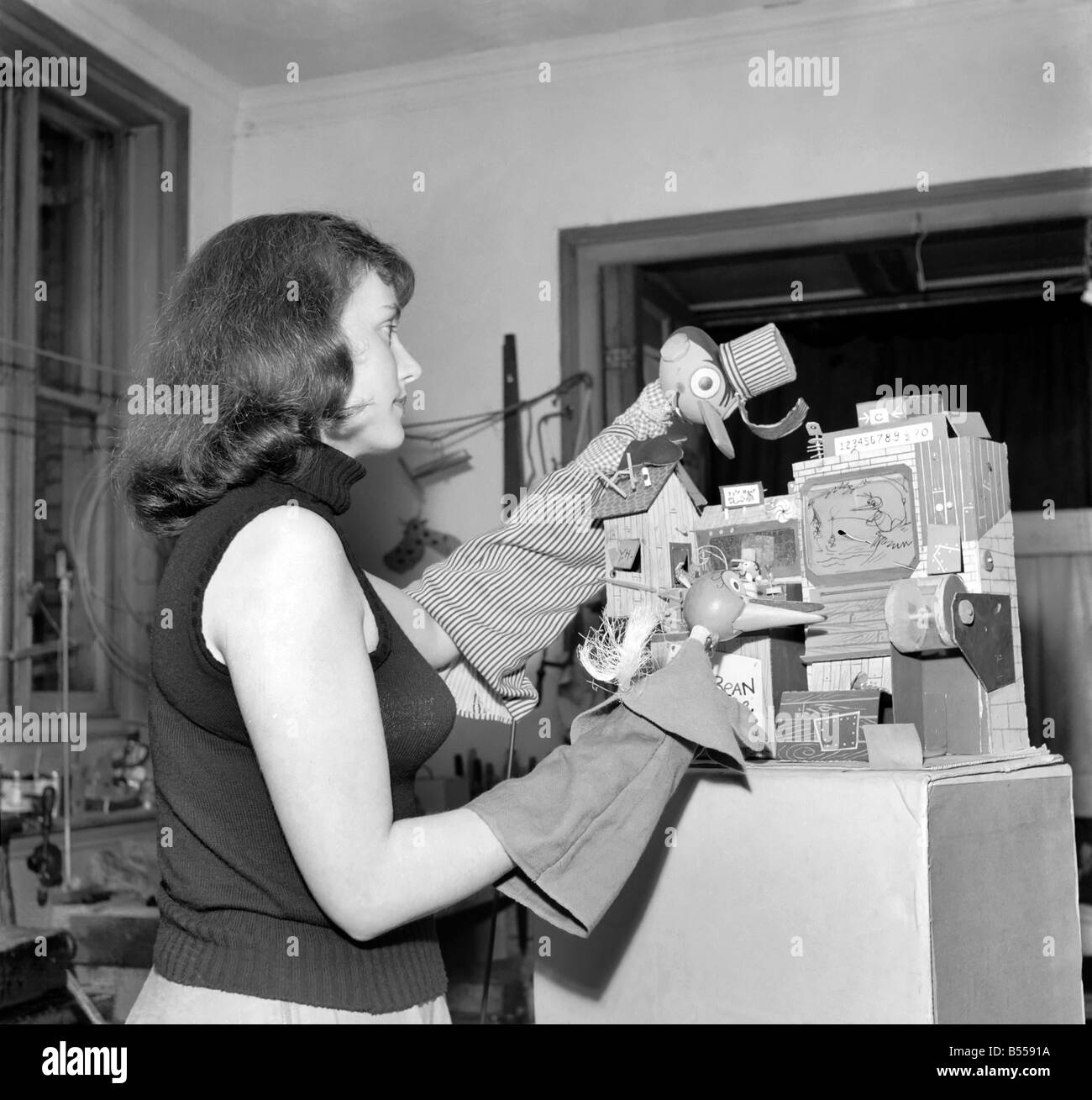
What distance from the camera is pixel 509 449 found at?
10.3 ft

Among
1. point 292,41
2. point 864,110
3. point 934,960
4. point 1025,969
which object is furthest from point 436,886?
point 292,41

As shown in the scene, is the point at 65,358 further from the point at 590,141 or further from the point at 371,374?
the point at 371,374

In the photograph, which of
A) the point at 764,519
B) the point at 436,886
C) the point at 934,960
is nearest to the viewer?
the point at 436,886

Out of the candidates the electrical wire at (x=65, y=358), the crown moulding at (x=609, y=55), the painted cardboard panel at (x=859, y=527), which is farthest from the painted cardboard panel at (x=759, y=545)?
the crown moulding at (x=609, y=55)

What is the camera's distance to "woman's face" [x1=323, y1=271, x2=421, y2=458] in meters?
1.08

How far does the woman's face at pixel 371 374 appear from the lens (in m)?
1.08

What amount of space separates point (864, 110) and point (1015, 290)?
6.79ft

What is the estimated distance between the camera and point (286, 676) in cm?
85

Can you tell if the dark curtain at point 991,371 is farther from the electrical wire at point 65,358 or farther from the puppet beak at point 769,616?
the puppet beak at point 769,616

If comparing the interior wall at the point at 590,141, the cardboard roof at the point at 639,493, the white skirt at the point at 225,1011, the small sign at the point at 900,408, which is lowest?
the white skirt at the point at 225,1011

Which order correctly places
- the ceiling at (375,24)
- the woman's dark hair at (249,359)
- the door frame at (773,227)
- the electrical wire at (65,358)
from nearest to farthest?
the woman's dark hair at (249,359), the electrical wire at (65,358), the door frame at (773,227), the ceiling at (375,24)

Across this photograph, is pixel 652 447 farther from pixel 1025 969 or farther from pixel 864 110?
pixel 864 110

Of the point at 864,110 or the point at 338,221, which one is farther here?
the point at 864,110

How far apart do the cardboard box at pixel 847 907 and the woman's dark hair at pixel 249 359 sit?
20.2 inches
